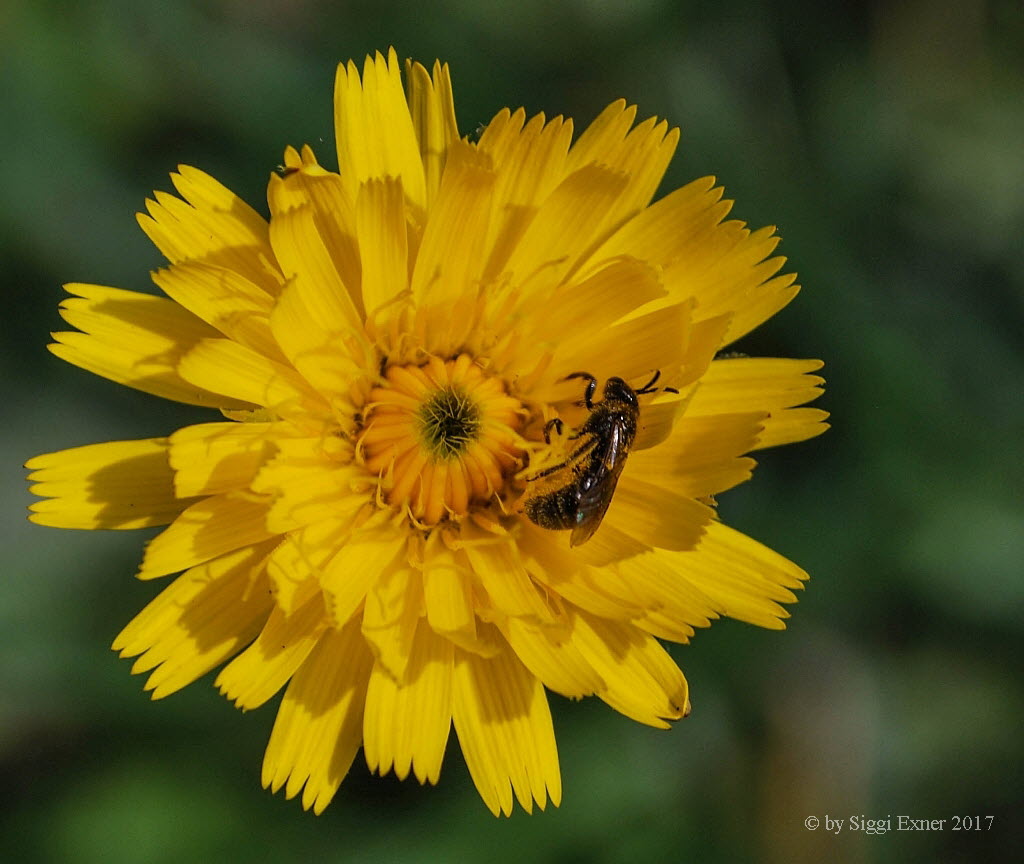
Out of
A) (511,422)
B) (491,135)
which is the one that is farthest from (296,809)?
(491,135)

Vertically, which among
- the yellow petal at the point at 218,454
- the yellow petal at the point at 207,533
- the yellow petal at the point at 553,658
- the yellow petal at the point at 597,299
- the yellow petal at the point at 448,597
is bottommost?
the yellow petal at the point at 553,658

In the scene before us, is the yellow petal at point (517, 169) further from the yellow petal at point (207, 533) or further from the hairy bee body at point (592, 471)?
the yellow petal at point (207, 533)

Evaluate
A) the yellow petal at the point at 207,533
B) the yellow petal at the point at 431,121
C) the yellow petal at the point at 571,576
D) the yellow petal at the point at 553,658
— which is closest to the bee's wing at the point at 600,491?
the yellow petal at the point at 571,576

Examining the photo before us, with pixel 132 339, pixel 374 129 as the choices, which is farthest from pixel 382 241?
pixel 132 339

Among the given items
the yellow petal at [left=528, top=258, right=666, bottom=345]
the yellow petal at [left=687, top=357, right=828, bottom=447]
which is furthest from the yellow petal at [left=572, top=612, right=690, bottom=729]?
the yellow petal at [left=528, top=258, right=666, bottom=345]

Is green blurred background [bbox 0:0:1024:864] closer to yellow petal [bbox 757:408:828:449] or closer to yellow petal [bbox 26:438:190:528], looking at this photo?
yellow petal [bbox 757:408:828:449]
